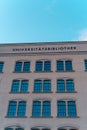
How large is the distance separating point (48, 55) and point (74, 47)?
4115 mm

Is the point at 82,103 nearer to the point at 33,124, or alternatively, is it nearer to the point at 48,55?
the point at 33,124

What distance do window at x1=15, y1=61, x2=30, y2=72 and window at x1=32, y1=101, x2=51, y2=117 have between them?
5520mm

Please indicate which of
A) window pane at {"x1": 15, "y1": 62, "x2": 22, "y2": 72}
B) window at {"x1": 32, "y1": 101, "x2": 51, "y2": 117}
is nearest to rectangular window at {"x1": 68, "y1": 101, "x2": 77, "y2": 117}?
window at {"x1": 32, "y1": 101, "x2": 51, "y2": 117}

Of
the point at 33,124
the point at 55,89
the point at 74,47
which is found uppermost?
the point at 74,47

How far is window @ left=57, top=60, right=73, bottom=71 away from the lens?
2864 cm

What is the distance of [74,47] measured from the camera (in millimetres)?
30547

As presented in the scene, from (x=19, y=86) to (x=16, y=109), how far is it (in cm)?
338

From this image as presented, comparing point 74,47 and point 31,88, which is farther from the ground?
Result: point 74,47

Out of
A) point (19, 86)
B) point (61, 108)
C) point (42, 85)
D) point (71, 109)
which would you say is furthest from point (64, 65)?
point (19, 86)

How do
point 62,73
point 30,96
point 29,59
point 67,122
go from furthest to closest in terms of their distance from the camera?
point 29,59
point 62,73
point 30,96
point 67,122

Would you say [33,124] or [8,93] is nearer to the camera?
[33,124]

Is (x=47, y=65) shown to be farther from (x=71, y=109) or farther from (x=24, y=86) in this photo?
(x=71, y=109)

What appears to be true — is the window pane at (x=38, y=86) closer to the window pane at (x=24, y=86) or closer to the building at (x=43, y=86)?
the building at (x=43, y=86)

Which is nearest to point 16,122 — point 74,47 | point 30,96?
point 30,96
